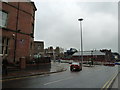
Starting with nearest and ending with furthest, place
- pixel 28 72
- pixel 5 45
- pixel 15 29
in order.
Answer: pixel 28 72 → pixel 5 45 → pixel 15 29

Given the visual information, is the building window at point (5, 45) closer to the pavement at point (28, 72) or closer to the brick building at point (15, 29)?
the brick building at point (15, 29)

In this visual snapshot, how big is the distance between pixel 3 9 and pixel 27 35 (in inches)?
253

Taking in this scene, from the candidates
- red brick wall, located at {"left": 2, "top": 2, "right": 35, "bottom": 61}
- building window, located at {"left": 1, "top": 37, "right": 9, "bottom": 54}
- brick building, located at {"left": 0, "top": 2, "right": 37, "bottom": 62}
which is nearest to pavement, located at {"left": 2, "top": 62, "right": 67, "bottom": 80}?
brick building, located at {"left": 0, "top": 2, "right": 37, "bottom": 62}

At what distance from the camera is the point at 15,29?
22.8 metres

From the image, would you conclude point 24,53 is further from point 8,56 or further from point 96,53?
point 96,53

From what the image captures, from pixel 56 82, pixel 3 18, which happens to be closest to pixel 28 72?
pixel 56 82

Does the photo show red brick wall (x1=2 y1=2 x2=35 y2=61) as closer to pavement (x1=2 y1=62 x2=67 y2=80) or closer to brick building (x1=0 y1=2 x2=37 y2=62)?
brick building (x1=0 y1=2 x2=37 y2=62)

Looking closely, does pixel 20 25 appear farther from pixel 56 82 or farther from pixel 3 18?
pixel 56 82

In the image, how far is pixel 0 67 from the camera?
645 inches

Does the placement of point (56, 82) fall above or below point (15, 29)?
below

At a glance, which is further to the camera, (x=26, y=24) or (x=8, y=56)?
(x=26, y=24)

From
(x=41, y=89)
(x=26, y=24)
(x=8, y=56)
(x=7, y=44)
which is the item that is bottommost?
(x=41, y=89)

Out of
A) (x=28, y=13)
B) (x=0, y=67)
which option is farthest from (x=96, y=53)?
(x=0, y=67)

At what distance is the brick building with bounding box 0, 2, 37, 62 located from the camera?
68.8 ft
